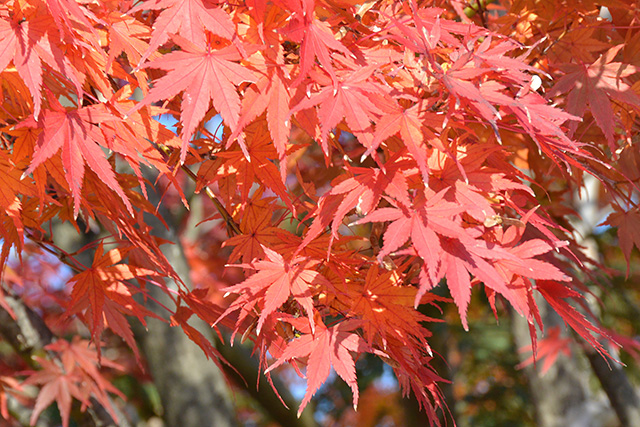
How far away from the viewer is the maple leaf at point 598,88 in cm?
91

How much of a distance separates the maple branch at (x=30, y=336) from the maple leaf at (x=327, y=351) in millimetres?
1181

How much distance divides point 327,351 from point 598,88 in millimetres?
651

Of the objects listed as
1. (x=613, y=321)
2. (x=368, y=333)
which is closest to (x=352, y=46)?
(x=368, y=333)

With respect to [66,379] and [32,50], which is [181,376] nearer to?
[66,379]

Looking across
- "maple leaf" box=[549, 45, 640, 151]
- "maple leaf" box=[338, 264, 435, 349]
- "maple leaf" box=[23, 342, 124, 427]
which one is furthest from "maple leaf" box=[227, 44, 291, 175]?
"maple leaf" box=[23, 342, 124, 427]

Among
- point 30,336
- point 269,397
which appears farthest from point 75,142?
point 269,397

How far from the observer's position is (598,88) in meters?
0.92

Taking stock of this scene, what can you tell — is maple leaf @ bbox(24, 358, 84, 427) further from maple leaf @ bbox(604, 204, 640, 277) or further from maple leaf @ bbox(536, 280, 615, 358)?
maple leaf @ bbox(604, 204, 640, 277)

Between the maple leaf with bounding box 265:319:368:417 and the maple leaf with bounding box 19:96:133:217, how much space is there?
0.33 metres

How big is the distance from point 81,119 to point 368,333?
53cm

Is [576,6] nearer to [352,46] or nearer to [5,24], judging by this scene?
[352,46]

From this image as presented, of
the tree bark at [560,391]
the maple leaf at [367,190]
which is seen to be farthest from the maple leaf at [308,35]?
the tree bark at [560,391]

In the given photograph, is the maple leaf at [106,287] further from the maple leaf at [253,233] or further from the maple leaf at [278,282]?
the maple leaf at [278,282]

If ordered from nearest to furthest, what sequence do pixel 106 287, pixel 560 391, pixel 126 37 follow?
1. pixel 126 37
2. pixel 106 287
3. pixel 560 391
